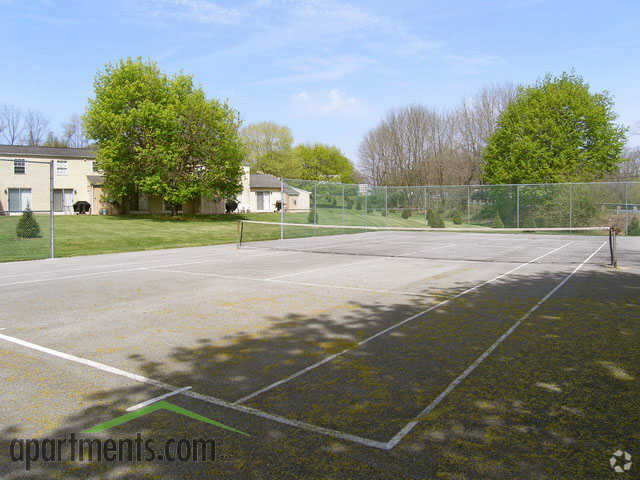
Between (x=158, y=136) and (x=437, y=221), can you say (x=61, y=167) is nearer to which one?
(x=158, y=136)

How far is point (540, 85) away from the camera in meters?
37.7

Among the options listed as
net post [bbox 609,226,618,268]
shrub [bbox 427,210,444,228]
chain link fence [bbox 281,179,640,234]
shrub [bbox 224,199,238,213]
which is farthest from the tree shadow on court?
shrub [bbox 224,199,238,213]

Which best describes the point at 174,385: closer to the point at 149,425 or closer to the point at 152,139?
the point at 149,425

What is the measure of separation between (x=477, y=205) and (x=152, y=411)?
3098 centimetres

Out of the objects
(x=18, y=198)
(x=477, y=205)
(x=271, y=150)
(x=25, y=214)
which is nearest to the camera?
(x=25, y=214)

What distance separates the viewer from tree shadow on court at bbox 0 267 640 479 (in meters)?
3.24

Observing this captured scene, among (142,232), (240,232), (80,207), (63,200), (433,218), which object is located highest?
(63,200)

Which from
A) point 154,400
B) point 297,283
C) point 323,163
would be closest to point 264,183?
point 297,283

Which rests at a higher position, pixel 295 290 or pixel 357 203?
pixel 357 203

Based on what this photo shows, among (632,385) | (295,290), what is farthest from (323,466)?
(295,290)

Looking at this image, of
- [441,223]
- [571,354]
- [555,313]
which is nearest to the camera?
[571,354]

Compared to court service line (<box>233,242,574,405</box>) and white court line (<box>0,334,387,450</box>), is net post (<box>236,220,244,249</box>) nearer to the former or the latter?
court service line (<box>233,242,574,405</box>)

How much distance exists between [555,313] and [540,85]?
3534 cm

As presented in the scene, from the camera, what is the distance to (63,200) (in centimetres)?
4050
